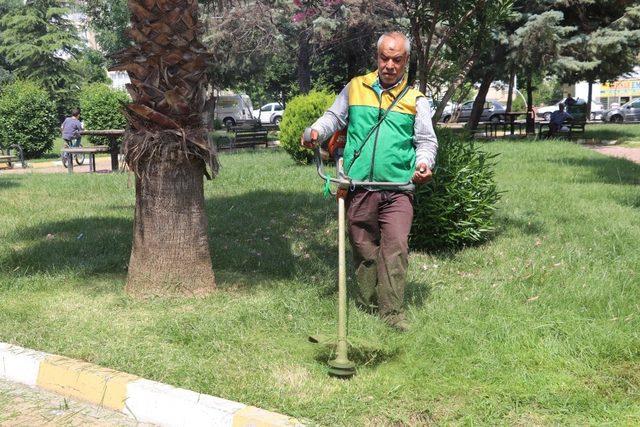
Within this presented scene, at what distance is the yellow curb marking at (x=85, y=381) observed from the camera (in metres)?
3.97

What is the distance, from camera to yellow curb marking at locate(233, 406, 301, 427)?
344cm

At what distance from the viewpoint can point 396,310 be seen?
4605mm

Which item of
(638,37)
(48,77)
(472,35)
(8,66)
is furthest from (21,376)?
(8,66)

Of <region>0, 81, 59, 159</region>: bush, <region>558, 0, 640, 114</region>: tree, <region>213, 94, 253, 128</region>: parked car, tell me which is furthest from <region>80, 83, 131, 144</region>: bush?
<region>213, 94, 253, 128</region>: parked car

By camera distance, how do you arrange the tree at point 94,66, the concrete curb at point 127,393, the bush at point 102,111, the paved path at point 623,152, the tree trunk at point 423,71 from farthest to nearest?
1. the tree at point 94,66
2. the bush at point 102,111
3. the paved path at point 623,152
4. the tree trunk at point 423,71
5. the concrete curb at point 127,393

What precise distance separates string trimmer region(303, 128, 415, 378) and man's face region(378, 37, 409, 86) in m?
0.53

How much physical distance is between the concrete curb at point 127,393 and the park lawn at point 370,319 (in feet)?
0.38

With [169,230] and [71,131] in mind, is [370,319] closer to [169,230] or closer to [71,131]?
[169,230]

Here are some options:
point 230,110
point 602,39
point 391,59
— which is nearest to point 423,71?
point 391,59

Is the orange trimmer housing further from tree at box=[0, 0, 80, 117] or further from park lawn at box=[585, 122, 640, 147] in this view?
tree at box=[0, 0, 80, 117]

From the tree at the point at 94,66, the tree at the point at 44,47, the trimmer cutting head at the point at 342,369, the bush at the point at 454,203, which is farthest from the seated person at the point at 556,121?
the tree at the point at 94,66

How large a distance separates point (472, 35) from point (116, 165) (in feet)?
39.6

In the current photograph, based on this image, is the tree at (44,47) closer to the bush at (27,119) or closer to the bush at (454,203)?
the bush at (27,119)

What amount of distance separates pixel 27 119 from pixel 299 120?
12.9 m
